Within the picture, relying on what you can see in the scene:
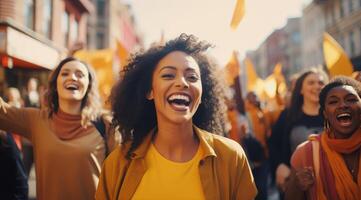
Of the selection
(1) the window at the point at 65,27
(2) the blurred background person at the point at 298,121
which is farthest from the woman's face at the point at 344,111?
(1) the window at the point at 65,27

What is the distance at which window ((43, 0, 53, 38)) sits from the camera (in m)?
14.2

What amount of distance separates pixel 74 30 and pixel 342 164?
17.4m

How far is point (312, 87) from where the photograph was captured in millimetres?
3861

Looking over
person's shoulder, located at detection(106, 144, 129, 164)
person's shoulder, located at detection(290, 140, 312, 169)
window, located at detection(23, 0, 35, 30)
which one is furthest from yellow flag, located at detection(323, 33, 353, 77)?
window, located at detection(23, 0, 35, 30)

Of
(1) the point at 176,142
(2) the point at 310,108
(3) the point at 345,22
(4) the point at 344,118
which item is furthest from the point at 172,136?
(3) the point at 345,22

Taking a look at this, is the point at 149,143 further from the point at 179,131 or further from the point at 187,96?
the point at 187,96

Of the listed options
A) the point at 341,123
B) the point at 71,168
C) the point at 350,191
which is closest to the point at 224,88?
the point at 341,123

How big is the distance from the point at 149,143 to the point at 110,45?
96.6ft

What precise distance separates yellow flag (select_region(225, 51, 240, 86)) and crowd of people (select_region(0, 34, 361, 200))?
229 centimetres

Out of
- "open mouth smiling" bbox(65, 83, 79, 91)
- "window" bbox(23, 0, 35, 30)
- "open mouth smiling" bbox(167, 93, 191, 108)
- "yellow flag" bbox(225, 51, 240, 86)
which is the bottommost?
"open mouth smiling" bbox(167, 93, 191, 108)

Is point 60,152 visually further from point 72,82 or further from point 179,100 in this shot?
point 179,100

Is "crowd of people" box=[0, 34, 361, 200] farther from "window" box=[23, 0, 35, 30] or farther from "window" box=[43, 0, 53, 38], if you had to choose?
"window" box=[43, 0, 53, 38]

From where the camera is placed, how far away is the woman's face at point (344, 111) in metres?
2.38

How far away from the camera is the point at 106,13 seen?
31109 mm
